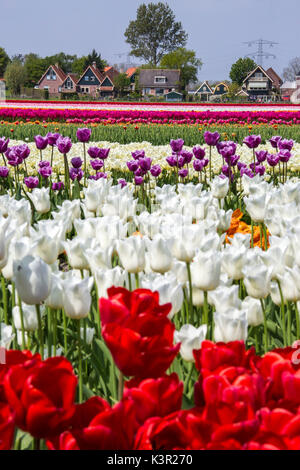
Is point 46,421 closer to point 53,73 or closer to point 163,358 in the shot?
point 163,358

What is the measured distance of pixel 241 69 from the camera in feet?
313

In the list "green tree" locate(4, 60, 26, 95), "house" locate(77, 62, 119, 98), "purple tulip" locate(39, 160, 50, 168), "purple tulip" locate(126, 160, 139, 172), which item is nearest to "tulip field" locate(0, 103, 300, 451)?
"purple tulip" locate(126, 160, 139, 172)

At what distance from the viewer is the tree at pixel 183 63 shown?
8712cm

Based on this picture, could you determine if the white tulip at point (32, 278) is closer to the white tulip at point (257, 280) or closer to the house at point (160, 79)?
the white tulip at point (257, 280)

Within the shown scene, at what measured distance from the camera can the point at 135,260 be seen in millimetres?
1601

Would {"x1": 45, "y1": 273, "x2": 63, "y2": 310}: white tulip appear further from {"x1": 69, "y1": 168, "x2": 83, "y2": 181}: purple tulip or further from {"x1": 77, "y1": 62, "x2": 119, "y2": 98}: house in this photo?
Answer: {"x1": 77, "y1": 62, "x2": 119, "y2": 98}: house

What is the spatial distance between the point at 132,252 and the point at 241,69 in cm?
9892

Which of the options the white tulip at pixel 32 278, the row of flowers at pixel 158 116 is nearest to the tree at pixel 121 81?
the row of flowers at pixel 158 116

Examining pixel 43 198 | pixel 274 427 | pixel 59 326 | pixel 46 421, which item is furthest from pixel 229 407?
pixel 43 198

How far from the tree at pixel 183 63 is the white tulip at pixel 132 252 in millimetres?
89176

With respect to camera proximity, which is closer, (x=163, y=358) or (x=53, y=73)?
(x=163, y=358)

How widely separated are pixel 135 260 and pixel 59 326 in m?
0.61

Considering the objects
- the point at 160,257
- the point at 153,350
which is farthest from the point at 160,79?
the point at 153,350
